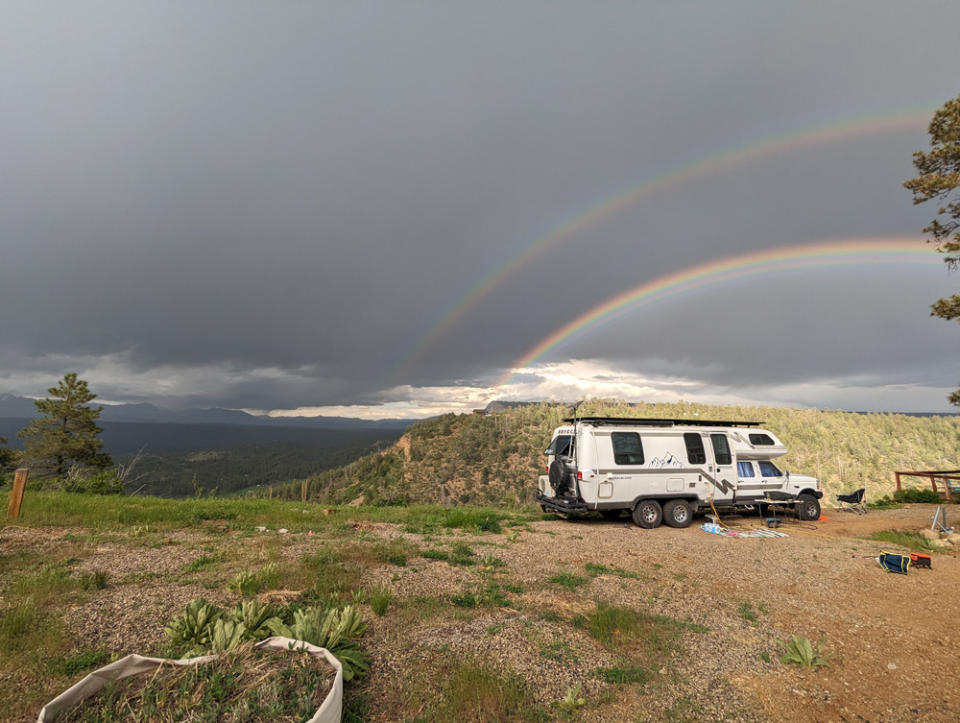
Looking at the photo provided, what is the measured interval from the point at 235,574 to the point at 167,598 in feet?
4.07

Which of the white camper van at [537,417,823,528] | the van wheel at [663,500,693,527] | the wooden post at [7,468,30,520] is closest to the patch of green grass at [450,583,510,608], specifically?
the white camper van at [537,417,823,528]

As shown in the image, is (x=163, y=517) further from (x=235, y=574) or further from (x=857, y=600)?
(x=857, y=600)

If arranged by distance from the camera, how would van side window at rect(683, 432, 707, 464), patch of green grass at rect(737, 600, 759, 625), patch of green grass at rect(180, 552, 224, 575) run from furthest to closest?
van side window at rect(683, 432, 707, 464)
patch of green grass at rect(180, 552, 224, 575)
patch of green grass at rect(737, 600, 759, 625)

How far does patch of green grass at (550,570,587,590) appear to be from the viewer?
722 cm

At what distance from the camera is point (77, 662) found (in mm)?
4039

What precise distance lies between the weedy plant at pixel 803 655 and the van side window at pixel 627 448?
25.5 ft

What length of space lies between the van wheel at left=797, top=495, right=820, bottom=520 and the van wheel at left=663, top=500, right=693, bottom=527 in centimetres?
486

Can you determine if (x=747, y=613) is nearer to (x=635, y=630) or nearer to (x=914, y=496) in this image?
(x=635, y=630)

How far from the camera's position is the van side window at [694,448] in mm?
13891

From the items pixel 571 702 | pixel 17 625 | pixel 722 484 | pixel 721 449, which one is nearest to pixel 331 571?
pixel 17 625

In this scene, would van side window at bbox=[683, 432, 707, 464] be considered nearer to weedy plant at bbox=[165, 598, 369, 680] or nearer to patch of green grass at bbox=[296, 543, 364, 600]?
patch of green grass at bbox=[296, 543, 364, 600]

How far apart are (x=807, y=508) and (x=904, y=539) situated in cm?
327

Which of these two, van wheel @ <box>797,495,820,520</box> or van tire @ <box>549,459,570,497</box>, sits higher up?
van tire @ <box>549,459,570,497</box>

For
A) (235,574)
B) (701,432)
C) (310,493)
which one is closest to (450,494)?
(310,493)
